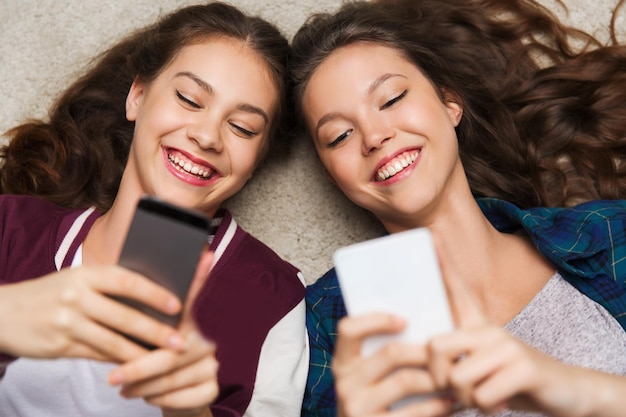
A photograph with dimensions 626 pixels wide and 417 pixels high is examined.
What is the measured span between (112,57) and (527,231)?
1052 mm

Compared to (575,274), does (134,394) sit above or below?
above

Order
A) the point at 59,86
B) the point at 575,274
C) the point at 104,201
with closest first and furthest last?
the point at 575,274 → the point at 104,201 → the point at 59,86

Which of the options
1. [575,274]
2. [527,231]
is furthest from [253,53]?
[575,274]

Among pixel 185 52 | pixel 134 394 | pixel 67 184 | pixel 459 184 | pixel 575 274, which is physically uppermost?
pixel 185 52

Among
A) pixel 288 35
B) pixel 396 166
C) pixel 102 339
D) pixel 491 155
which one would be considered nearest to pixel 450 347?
pixel 102 339

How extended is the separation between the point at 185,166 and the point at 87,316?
1.74ft

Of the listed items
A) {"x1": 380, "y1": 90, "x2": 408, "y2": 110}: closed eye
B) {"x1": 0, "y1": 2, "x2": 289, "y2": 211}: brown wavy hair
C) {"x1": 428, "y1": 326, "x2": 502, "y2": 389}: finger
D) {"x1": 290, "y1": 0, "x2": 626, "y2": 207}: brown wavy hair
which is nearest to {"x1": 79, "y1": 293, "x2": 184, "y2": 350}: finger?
{"x1": 428, "y1": 326, "x2": 502, "y2": 389}: finger

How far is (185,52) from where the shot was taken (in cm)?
141

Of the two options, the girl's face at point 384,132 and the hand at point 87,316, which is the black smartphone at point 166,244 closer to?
the hand at point 87,316

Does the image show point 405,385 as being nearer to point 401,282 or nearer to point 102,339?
point 401,282

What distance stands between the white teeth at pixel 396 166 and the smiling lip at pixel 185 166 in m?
0.34

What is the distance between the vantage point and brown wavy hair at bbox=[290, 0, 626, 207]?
1.59 meters

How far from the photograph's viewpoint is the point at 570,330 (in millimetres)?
1312

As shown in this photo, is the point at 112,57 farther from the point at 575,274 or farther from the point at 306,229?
the point at 575,274
